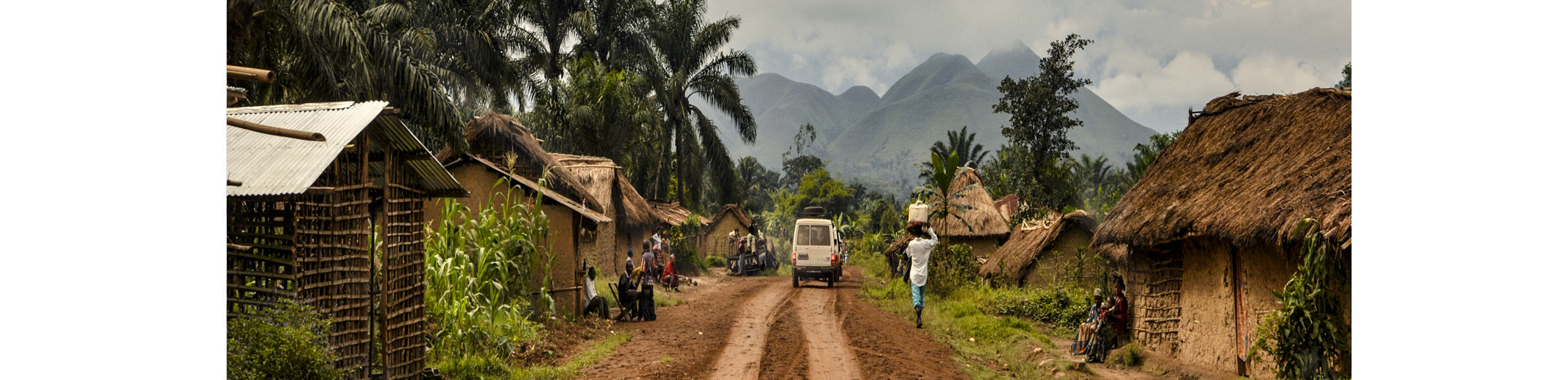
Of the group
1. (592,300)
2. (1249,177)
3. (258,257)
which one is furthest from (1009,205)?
(258,257)

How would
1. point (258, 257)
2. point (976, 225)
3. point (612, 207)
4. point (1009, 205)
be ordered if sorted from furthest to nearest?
point (1009, 205), point (976, 225), point (612, 207), point (258, 257)

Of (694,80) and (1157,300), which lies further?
(694,80)

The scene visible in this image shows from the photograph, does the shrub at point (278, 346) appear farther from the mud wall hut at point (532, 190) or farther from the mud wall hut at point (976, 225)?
the mud wall hut at point (976, 225)

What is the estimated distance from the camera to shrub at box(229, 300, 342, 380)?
5102 millimetres

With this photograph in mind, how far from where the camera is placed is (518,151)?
1700 centimetres

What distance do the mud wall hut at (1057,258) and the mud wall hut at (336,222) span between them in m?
11.0

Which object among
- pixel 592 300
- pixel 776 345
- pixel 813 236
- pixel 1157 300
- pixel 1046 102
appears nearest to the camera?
pixel 1157 300

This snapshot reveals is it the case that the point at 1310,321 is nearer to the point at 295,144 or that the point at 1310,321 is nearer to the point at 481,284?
the point at 295,144

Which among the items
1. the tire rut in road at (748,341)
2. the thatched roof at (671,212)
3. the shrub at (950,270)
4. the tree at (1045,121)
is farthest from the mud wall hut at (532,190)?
the tree at (1045,121)

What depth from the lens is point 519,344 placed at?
871 centimetres

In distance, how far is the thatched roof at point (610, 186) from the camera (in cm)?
1780

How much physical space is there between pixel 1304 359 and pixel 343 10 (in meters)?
10.4

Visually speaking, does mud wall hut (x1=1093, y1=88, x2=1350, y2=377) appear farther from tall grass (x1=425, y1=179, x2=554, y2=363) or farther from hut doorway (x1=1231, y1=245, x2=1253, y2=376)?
tall grass (x1=425, y1=179, x2=554, y2=363)

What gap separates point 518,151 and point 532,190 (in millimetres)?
2873
